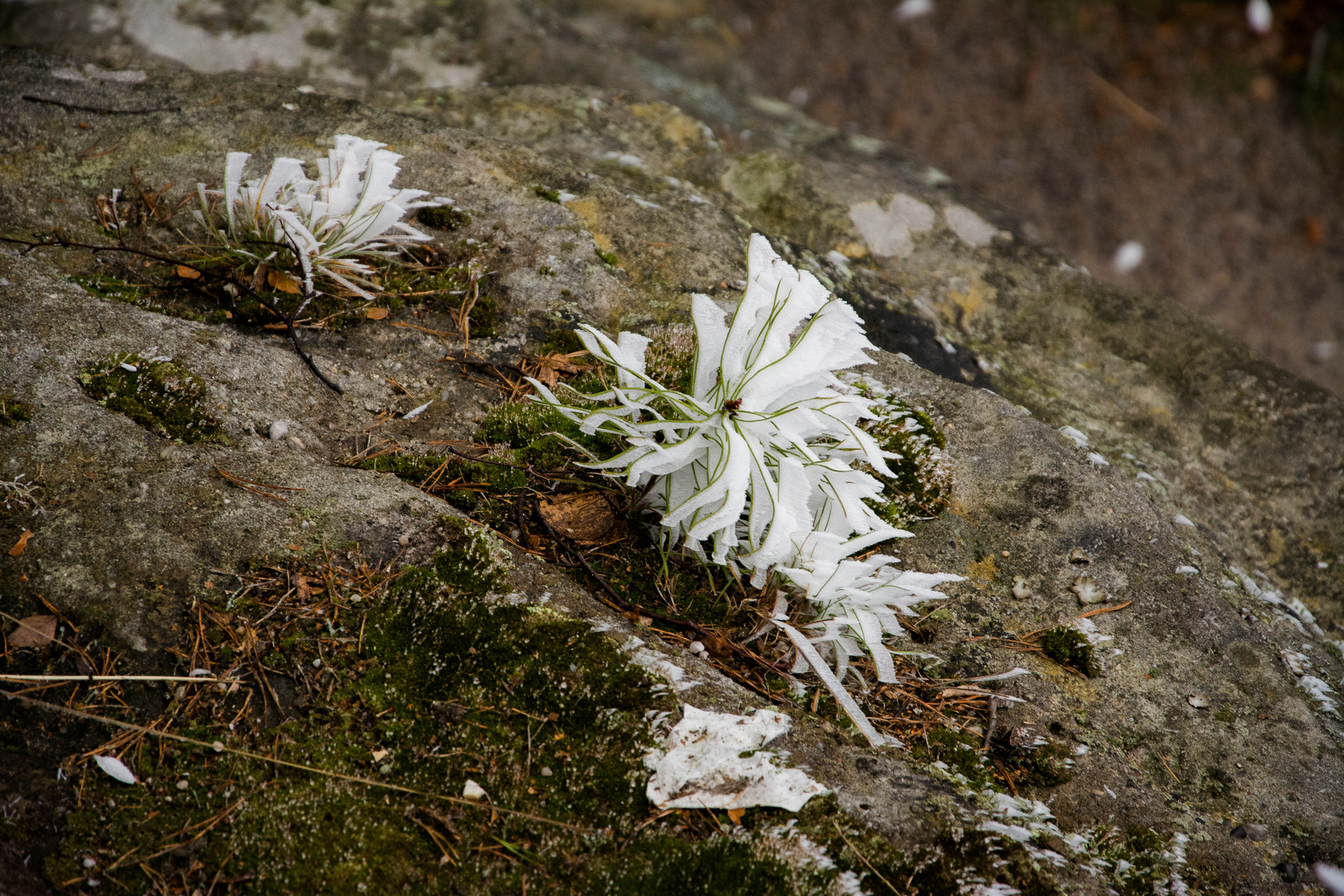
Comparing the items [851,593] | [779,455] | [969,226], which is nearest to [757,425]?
[779,455]

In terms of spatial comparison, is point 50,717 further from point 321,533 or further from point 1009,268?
point 1009,268

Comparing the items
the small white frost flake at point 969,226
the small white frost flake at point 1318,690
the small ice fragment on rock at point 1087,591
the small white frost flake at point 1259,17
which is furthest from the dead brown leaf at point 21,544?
the small white frost flake at point 1259,17

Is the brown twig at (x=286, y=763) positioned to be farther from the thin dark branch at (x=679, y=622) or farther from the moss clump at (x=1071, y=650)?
the moss clump at (x=1071, y=650)

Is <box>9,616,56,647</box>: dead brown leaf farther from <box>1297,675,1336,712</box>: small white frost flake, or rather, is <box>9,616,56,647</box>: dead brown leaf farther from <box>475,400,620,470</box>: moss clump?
<box>1297,675,1336,712</box>: small white frost flake

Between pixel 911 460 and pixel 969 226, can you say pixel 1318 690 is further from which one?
pixel 969 226

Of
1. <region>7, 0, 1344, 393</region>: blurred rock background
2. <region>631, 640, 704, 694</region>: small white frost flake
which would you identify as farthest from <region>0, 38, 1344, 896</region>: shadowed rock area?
<region>7, 0, 1344, 393</region>: blurred rock background

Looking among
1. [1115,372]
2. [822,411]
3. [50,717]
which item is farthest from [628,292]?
[1115,372]

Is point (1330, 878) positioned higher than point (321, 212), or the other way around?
point (321, 212)
